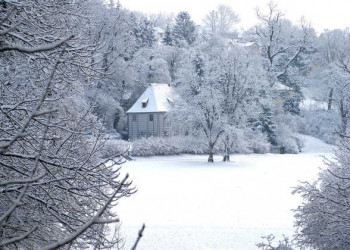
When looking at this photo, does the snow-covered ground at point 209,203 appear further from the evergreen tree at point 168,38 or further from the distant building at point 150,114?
the evergreen tree at point 168,38

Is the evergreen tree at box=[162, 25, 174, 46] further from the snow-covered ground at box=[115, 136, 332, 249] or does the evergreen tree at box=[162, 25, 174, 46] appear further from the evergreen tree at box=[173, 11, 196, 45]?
the snow-covered ground at box=[115, 136, 332, 249]

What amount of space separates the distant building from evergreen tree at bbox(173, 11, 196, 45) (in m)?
12.1

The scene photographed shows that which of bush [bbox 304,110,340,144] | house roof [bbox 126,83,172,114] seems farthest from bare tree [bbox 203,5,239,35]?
house roof [bbox 126,83,172,114]

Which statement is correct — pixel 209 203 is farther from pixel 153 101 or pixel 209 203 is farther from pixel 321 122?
pixel 321 122

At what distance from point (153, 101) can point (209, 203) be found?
73.3ft

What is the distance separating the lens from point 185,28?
156 feet

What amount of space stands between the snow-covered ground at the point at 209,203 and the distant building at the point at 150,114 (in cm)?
988

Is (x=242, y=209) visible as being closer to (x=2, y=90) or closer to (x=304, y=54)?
(x=2, y=90)

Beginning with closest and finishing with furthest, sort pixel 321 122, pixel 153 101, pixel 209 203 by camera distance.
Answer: pixel 209 203 → pixel 153 101 → pixel 321 122

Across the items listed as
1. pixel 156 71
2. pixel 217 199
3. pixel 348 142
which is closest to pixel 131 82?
pixel 156 71

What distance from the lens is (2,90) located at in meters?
4.57

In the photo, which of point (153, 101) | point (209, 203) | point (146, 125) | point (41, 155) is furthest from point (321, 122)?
point (41, 155)

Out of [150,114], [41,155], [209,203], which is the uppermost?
[41,155]

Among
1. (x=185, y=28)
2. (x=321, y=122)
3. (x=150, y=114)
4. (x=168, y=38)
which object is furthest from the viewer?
(x=185, y=28)
